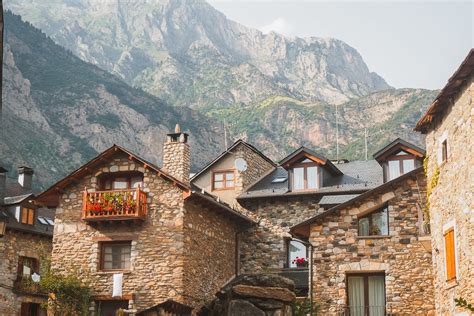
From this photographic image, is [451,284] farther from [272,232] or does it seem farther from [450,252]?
[272,232]

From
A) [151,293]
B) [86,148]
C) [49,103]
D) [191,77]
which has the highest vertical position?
[191,77]

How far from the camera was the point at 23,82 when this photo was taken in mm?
99125

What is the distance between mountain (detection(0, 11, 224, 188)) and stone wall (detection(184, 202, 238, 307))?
170 ft

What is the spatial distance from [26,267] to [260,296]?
719 inches

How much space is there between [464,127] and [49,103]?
3595 inches

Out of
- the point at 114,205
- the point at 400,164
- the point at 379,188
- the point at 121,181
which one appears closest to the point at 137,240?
the point at 114,205

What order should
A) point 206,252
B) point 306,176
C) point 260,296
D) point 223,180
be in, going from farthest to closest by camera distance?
1. point 223,180
2. point 306,176
3. point 206,252
4. point 260,296

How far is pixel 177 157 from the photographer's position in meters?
31.8

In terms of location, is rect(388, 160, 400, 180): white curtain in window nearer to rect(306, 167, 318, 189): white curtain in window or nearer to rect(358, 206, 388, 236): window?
rect(306, 167, 318, 189): white curtain in window

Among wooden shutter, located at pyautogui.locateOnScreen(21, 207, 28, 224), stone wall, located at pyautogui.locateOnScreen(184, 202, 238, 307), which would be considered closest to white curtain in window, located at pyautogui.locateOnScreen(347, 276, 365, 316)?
stone wall, located at pyautogui.locateOnScreen(184, 202, 238, 307)

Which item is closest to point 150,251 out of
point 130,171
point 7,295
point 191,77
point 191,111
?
point 130,171

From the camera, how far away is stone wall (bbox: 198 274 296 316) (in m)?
22.6

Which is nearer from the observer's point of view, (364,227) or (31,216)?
(364,227)

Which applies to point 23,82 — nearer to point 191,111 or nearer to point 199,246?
point 191,111
